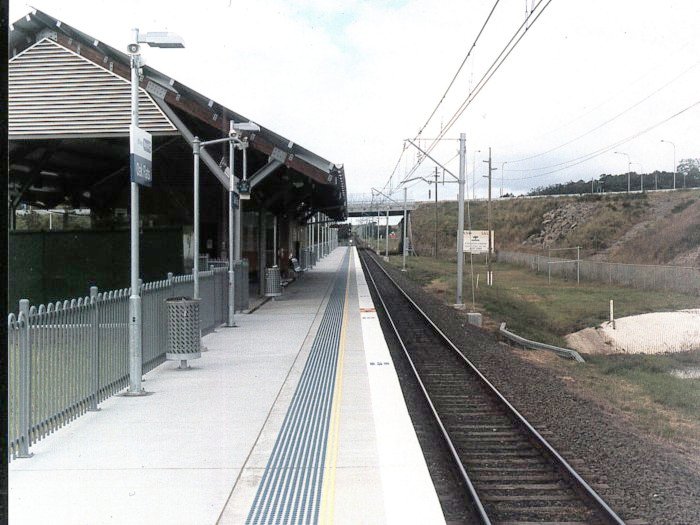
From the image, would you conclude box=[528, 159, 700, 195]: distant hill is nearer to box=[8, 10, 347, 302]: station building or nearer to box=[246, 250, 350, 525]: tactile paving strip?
box=[8, 10, 347, 302]: station building

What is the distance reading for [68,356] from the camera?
784 cm

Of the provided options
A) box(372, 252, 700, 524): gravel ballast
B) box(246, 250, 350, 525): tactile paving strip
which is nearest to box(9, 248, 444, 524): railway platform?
box(246, 250, 350, 525): tactile paving strip

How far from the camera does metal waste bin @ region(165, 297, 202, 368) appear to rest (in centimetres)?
1135

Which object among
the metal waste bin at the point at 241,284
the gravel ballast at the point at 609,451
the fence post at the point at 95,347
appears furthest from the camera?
the metal waste bin at the point at 241,284

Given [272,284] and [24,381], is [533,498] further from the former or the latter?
Answer: [272,284]

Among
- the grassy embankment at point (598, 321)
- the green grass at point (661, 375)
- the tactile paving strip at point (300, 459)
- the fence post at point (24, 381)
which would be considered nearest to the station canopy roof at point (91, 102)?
the grassy embankment at point (598, 321)

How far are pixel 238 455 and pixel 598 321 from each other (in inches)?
977

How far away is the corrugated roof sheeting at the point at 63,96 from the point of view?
23375 millimetres

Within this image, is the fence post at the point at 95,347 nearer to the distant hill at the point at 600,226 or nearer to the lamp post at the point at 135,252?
the lamp post at the point at 135,252

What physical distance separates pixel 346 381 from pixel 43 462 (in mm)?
5338

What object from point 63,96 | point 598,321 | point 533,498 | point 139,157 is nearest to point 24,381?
point 139,157

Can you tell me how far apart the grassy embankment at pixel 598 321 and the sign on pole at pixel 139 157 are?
308 inches

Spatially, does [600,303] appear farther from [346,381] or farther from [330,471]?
[330,471]

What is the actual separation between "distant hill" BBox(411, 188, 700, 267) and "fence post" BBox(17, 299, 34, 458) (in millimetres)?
47601
